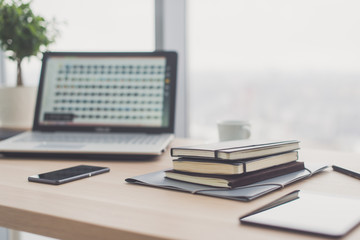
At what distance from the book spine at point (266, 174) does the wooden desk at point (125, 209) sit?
34mm

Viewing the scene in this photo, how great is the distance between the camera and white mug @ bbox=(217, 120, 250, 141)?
105cm

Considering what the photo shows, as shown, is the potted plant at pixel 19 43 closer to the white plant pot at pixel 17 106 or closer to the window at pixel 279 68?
the white plant pot at pixel 17 106

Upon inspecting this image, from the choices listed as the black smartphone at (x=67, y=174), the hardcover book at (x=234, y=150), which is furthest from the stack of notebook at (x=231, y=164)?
the black smartphone at (x=67, y=174)

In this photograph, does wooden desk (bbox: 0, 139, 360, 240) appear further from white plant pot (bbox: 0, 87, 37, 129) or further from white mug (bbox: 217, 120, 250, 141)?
white plant pot (bbox: 0, 87, 37, 129)

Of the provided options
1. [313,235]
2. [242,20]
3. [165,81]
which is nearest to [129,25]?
[242,20]

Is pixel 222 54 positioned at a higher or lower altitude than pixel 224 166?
higher

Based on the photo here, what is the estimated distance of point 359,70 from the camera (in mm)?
1374

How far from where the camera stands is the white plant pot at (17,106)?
1469mm

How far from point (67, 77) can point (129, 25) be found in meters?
0.60

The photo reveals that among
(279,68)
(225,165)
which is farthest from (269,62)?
(225,165)

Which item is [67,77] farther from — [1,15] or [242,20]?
[242,20]

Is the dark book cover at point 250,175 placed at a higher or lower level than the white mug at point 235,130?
lower

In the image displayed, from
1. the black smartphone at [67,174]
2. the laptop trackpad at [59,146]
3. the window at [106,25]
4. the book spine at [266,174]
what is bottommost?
the black smartphone at [67,174]

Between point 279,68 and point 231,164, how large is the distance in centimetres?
94
